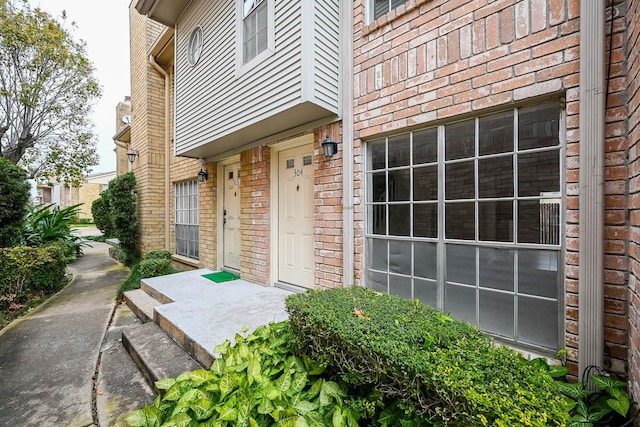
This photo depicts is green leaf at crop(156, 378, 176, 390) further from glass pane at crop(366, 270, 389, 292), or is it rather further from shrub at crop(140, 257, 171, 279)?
shrub at crop(140, 257, 171, 279)

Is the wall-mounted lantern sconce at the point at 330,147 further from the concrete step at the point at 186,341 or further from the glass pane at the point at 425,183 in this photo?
the concrete step at the point at 186,341

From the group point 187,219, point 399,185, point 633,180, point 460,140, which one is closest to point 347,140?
point 399,185

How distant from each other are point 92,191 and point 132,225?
26.3 meters

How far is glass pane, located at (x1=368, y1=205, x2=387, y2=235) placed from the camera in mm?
3021

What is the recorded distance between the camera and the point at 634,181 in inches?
61.9

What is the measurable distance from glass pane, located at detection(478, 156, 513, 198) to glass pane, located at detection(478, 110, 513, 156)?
0.08m

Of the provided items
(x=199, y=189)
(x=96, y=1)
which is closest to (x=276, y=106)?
(x=199, y=189)

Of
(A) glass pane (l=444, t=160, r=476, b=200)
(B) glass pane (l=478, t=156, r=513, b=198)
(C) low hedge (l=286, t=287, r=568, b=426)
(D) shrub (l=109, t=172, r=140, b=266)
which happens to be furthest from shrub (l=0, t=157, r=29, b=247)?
(B) glass pane (l=478, t=156, r=513, b=198)

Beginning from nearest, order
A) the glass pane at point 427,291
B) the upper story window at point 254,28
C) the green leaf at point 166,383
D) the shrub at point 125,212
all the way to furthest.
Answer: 1. the green leaf at point 166,383
2. the glass pane at point 427,291
3. the upper story window at point 254,28
4. the shrub at point 125,212

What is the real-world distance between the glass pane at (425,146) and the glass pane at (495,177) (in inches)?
16.7

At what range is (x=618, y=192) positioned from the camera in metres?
1.75

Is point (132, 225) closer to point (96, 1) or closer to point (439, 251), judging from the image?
point (96, 1)

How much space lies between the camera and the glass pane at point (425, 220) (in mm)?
2646

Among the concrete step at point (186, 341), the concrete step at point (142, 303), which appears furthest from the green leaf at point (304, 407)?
the concrete step at point (142, 303)
